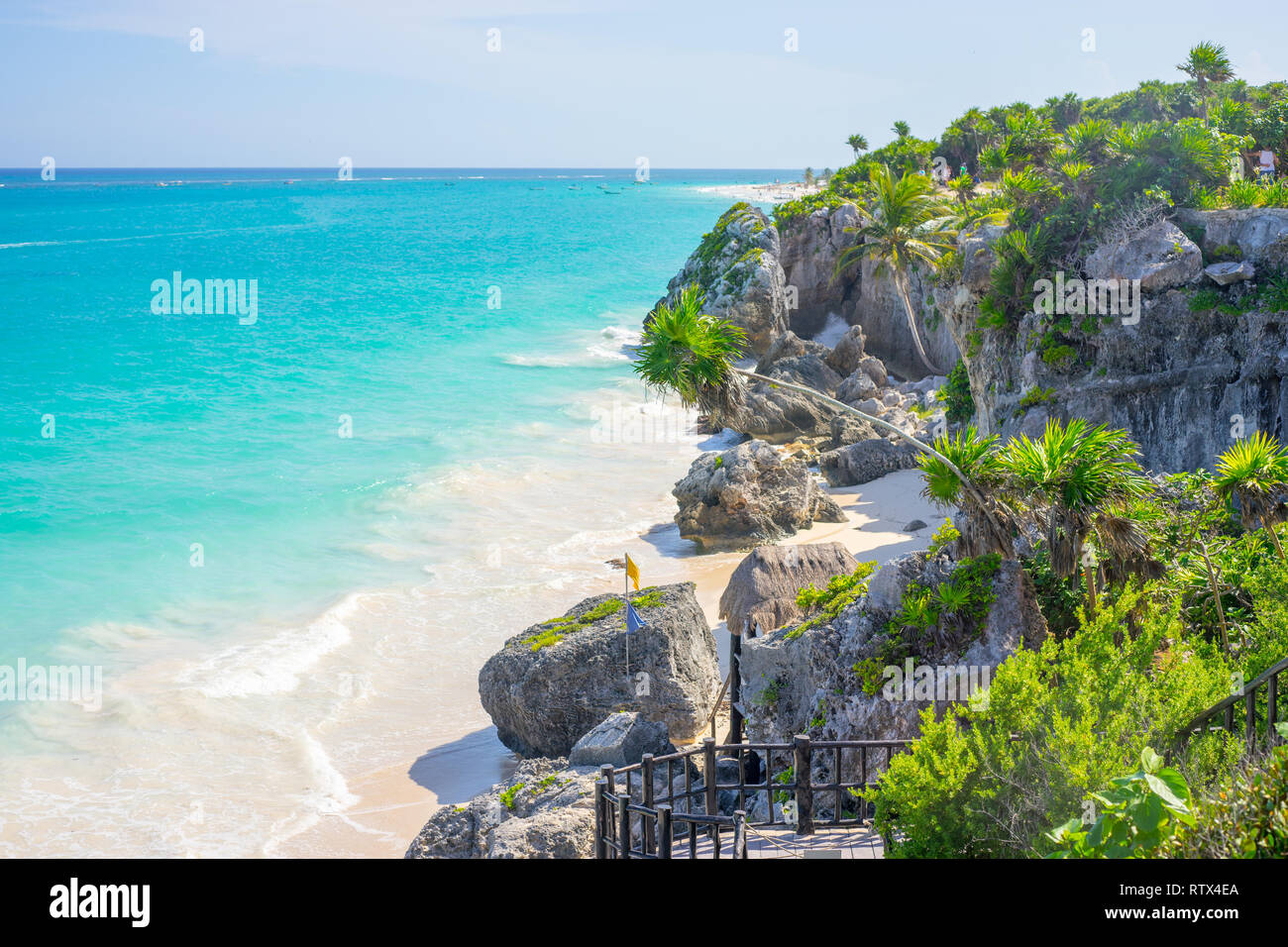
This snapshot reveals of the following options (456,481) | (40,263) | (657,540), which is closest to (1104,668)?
(657,540)

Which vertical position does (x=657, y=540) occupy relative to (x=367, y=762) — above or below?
above

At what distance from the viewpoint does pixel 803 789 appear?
1006cm

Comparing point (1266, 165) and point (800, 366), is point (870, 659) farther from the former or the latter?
point (800, 366)

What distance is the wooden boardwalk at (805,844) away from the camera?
31.4 ft

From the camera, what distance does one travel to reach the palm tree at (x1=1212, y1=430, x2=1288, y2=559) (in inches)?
466

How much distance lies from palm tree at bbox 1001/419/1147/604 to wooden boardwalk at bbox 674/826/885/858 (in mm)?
4260

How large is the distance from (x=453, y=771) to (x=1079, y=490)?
33.7 feet

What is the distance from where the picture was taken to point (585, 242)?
115 m

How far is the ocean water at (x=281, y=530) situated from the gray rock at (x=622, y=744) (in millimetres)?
3189

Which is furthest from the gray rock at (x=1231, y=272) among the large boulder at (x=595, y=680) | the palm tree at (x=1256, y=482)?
the large boulder at (x=595, y=680)

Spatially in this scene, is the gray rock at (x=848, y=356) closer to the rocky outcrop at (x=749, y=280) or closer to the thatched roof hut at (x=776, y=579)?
the rocky outcrop at (x=749, y=280)

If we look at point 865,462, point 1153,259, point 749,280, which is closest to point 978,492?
point 1153,259
